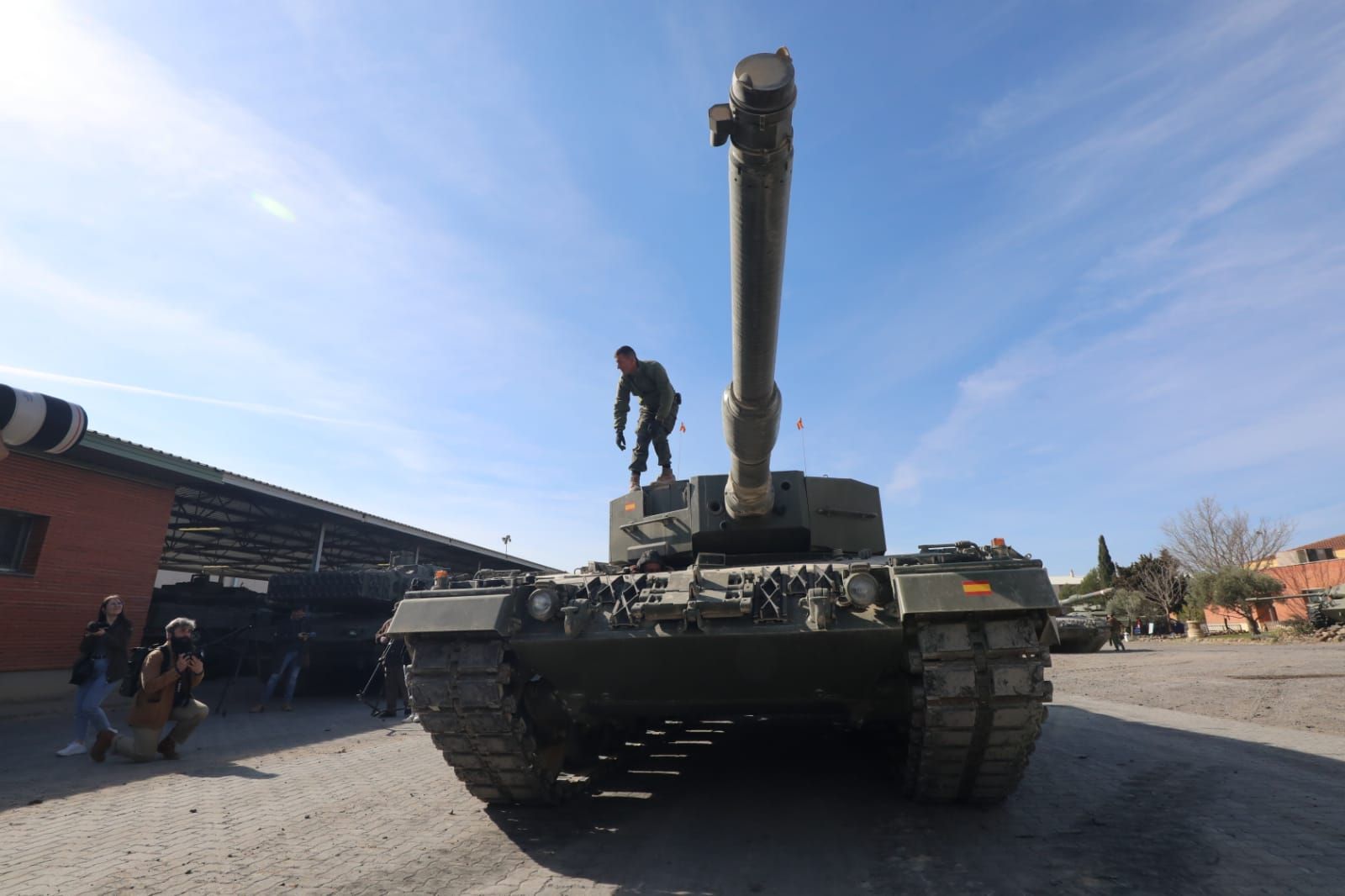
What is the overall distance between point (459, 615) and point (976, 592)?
3259mm

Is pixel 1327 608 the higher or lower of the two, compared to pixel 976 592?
higher

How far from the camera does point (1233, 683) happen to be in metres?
13.0

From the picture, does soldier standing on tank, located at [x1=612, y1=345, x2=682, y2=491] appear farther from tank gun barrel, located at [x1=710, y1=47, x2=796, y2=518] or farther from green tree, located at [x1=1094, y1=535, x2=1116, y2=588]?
green tree, located at [x1=1094, y1=535, x2=1116, y2=588]

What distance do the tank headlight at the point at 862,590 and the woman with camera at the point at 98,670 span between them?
25.4ft

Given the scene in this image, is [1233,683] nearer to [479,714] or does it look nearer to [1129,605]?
[479,714]

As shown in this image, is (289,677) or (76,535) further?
(289,677)

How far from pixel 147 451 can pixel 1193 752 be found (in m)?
15.0

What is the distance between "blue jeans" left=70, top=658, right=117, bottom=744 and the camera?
7.79 metres

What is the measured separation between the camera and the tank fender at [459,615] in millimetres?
4781

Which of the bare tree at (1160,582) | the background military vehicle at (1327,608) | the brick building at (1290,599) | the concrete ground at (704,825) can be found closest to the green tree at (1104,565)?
the bare tree at (1160,582)

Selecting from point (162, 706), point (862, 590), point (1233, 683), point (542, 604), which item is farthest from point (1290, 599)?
point (162, 706)

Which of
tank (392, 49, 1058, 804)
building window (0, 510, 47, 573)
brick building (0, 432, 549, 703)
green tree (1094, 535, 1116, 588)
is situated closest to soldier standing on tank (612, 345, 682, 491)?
tank (392, 49, 1058, 804)

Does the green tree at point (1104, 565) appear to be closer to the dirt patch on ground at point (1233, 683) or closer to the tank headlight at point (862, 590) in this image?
the dirt patch on ground at point (1233, 683)

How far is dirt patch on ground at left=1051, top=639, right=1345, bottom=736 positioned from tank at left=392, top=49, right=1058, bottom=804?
649 cm
